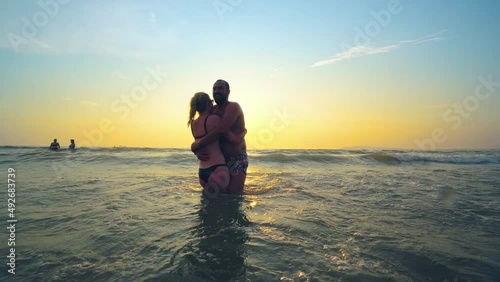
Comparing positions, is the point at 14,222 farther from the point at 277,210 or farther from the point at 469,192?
the point at 469,192

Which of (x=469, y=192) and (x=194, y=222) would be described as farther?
(x=469, y=192)

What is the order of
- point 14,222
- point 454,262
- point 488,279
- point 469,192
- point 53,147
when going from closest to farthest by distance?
point 488,279, point 454,262, point 14,222, point 469,192, point 53,147

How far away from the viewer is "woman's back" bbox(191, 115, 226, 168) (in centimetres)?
555

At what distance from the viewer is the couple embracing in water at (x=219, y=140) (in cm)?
558

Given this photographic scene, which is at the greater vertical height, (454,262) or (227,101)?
(227,101)

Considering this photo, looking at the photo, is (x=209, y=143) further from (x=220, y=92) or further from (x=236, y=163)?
(x=220, y=92)

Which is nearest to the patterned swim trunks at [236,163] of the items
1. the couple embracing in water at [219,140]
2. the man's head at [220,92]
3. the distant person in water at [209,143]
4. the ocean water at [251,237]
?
the couple embracing in water at [219,140]

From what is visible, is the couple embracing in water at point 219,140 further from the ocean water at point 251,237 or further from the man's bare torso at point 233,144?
the ocean water at point 251,237

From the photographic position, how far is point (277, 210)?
4988mm

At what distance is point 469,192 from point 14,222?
9.30 metres

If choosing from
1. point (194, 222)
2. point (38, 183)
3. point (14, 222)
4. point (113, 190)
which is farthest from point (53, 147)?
point (194, 222)

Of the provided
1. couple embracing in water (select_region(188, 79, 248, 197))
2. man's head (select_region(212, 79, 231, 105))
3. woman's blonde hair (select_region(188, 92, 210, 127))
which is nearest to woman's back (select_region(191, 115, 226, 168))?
couple embracing in water (select_region(188, 79, 248, 197))

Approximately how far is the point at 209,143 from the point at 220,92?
1.08m

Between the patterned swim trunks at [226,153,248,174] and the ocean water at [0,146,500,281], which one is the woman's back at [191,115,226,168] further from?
the ocean water at [0,146,500,281]
